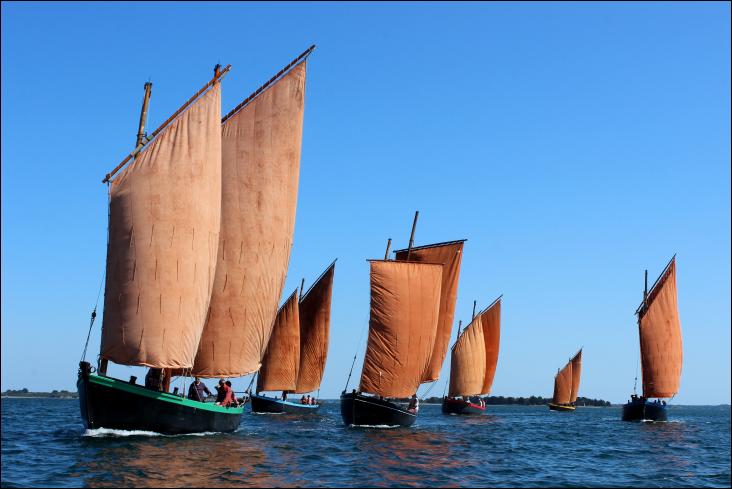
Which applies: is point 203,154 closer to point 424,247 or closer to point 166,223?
point 166,223

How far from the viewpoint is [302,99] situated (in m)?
44.8

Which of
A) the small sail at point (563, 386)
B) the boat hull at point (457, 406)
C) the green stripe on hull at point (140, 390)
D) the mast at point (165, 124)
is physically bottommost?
the boat hull at point (457, 406)

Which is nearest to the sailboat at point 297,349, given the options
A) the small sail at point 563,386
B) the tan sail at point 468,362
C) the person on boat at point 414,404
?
the person on boat at point 414,404

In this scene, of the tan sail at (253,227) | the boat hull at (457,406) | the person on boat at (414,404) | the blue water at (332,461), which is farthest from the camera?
the boat hull at (457,406)

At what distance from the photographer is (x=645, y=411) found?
75938 millimetres

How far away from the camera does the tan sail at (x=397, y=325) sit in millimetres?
51438

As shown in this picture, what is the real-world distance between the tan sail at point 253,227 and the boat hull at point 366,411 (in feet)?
32.3

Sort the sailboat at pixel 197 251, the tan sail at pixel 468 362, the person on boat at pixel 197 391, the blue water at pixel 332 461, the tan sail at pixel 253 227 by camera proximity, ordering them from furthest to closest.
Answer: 1. the tan sail at pixel 468 362
2. the tan sail at pixel 253 227
3. the person on boat at pixel 197 391
4. the sailboat at pixel 197 251
5. the blue water at pixel 332 461

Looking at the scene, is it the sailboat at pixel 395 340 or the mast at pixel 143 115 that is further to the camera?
the sailboat at pixel 395 340

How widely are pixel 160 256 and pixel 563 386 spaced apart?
111532 mm

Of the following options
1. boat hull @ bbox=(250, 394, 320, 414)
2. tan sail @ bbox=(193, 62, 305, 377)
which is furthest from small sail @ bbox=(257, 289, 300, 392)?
tan sail @ bbox=(193, 62, 305, 377)

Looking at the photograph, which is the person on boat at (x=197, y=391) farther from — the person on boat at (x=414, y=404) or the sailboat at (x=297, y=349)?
the sailboat at (x=297, y=349)

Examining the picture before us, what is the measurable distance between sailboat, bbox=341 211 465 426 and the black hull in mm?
31947

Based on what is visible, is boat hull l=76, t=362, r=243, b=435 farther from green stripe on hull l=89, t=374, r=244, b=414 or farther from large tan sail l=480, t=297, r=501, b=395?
large tan sail l=480, t=297, r=501, b=395
